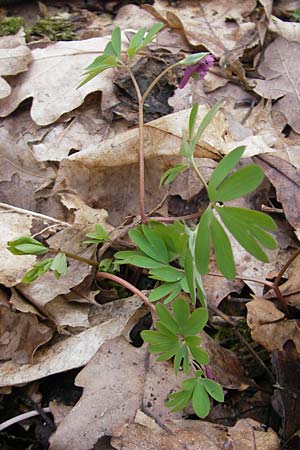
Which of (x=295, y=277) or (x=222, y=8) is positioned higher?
(x=222, y=8)

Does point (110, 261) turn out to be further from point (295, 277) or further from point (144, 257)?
point (295, 277)

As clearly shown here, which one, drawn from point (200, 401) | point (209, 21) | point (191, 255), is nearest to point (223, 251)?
point (191, 255)

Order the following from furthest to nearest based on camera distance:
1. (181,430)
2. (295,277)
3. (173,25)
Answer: (173,25)
(295,277)
(181,430)

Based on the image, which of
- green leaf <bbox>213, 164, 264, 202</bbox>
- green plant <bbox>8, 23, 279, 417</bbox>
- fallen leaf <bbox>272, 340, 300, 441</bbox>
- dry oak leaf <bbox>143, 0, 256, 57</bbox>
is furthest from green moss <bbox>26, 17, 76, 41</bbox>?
fallen leaf <bbox>272, 340, 300, 441</bbox>

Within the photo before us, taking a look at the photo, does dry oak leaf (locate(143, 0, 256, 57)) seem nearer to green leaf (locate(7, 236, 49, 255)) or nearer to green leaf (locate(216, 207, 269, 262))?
green leaf (locate(7, 236, 49, 255))

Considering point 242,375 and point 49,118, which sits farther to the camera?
point 49,118

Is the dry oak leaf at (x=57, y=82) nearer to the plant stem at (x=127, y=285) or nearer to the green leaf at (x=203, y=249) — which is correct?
the plant stem at (x=127, y=285)

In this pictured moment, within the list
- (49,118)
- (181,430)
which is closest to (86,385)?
(181,430)

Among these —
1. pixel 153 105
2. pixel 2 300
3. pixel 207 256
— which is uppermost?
pixel 207 256
